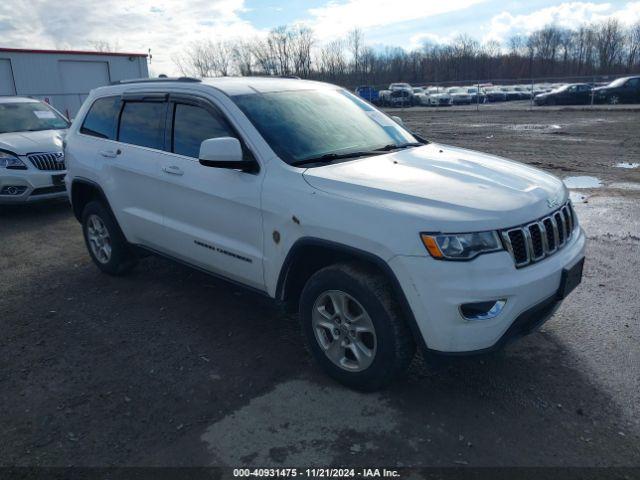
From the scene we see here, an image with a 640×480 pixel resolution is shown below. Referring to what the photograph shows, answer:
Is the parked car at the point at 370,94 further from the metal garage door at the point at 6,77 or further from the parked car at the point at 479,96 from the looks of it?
the metal garage door at the point at 6,77

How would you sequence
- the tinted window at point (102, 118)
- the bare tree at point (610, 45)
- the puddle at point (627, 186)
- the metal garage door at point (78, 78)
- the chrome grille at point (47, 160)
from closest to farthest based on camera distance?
the tinted window at point (102, 118) → the chrome grille at point (47, 160) → the puddle at point (627, 186) → the metal garage door at point (78, 78) → the bare tree at point (610, 45)

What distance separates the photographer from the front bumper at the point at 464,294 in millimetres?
2764

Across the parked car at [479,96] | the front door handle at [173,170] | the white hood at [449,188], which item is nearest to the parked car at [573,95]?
the parked car at [479,96]

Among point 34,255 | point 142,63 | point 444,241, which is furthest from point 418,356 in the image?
point 142,63

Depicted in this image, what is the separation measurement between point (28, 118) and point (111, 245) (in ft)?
18.2

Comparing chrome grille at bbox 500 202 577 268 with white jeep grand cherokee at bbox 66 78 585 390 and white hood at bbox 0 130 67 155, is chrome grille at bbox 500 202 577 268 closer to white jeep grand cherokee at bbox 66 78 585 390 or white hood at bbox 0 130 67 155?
white jeep grand cherokee at bbox 66 78 585 390

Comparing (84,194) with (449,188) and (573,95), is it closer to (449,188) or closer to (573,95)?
(449,188)

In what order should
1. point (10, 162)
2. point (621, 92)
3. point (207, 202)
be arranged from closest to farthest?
point (207, 202) → point (10, 162) → point (621, 92)

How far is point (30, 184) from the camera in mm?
8086

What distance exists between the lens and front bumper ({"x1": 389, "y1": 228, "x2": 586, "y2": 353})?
2.76m

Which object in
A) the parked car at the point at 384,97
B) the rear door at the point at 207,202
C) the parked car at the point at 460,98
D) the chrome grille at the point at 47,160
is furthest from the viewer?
the parked car at the point at 384,97

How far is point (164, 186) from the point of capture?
4.34m

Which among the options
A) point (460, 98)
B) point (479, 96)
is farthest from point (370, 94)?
point (479, 96)

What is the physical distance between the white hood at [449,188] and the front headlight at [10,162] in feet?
21.3
